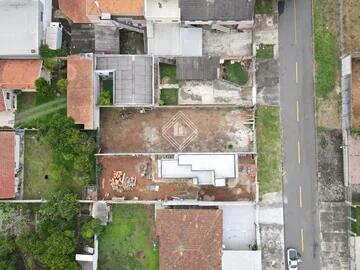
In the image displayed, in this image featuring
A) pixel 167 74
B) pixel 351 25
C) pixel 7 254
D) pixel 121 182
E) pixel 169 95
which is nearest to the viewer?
pixel 7 254

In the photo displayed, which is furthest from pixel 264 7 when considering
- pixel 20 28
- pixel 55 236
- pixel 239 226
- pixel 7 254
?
pixel 7 254

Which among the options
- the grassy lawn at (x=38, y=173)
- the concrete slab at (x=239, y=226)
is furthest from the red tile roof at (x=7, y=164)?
the concrete slab at (x=239, y=226)

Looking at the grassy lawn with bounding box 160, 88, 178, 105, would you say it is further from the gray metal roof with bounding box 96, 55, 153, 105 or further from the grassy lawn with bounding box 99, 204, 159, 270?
the grassy lawn with bounding box 99, 204, 159, 270

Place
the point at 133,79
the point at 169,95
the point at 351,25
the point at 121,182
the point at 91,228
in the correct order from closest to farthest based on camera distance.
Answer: the point at 91,228
the point at 133,79
the point at 351,25
the point at 121,182
the point at 169,95

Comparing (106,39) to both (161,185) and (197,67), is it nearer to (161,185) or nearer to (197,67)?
(197,67)

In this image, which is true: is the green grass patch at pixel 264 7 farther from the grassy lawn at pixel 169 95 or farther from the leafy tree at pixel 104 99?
the leafy tree at pixel 104 99

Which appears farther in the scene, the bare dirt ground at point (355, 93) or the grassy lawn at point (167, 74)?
the grassy lawn at point (167, 74)

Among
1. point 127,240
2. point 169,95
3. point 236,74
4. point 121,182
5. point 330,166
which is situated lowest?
point 127,240
